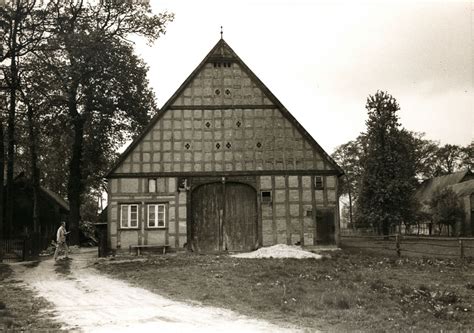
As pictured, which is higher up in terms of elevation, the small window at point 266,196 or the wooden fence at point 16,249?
the small window at point 266,196

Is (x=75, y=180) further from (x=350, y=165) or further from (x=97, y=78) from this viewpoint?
(x=350, y=165)

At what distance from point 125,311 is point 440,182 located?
67.5 m

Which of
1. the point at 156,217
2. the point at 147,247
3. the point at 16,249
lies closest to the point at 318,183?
the point at 156,217

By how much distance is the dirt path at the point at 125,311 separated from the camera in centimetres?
943

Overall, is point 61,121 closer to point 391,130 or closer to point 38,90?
point 38,90

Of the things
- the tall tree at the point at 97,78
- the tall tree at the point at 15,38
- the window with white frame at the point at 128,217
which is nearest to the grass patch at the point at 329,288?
the window with white frame at the point at 128,217

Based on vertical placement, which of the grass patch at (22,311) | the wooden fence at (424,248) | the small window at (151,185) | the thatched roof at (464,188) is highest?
the thatched roof at (464,188)

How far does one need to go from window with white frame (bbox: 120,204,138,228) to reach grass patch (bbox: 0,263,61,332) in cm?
1020

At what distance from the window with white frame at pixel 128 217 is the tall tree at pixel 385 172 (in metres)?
29.8

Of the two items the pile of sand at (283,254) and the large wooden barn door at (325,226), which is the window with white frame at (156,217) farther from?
the large wooden barn door at (325,226)

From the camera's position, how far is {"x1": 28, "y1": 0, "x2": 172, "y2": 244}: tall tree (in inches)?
1293

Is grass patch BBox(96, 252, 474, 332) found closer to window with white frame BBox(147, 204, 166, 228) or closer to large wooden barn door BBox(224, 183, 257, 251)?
window with white frame BBox(147, 204, 166, 228)

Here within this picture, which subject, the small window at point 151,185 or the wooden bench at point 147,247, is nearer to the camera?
the wooden bench at point 147,247

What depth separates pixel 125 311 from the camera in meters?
11.1
